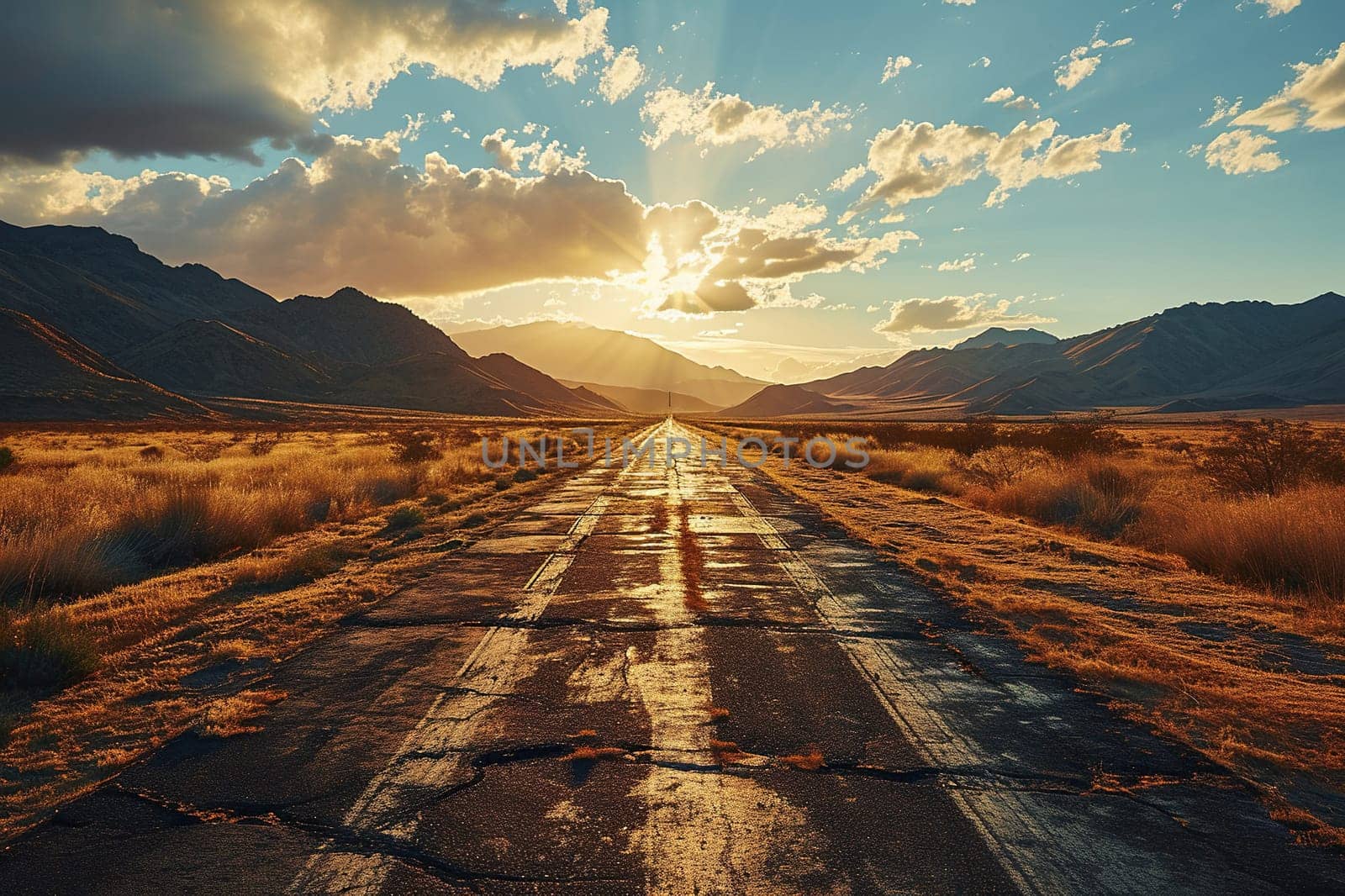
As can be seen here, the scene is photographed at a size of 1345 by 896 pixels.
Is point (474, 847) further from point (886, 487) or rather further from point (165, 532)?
point (886, 487)

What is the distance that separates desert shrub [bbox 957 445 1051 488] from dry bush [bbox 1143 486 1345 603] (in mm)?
8888

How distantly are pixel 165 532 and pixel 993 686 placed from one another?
12.8 metres

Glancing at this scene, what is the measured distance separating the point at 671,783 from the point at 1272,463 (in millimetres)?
16704

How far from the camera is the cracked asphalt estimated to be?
3422mm

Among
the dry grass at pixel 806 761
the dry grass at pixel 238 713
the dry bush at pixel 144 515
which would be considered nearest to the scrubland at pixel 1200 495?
the dry grass at pixel 806 761

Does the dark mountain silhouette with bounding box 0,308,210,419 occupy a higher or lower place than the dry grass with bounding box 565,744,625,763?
higher

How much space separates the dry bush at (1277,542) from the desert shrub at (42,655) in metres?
13.9

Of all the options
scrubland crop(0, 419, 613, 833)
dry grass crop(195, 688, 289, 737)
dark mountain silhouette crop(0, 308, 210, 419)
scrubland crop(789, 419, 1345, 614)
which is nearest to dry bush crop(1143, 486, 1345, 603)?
scrubland crop(789, 419, 1345, 614)

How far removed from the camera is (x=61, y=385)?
7731 centimetres

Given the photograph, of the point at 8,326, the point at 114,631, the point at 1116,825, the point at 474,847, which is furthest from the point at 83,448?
the point at 8,326

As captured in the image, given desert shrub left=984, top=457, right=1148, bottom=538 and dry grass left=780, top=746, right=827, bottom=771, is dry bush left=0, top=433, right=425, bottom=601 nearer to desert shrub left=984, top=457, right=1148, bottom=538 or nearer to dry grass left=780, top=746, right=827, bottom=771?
dry grass left=780, top=746, right=827, bottom=771

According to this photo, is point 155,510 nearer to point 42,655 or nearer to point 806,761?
point 42,655

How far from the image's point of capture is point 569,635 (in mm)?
7359

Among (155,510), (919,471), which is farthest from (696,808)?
(919,471)
